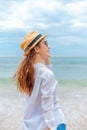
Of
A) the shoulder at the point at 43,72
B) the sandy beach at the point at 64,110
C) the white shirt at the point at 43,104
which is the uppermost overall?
the shoulder at the point at 43,72

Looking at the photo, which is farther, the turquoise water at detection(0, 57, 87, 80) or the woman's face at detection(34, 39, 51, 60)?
the turquoise water at detection(0, 57, 87, 80)

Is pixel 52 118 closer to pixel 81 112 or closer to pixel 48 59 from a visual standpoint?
pixel 48 59

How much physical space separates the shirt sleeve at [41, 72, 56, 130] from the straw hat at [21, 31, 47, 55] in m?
0.25

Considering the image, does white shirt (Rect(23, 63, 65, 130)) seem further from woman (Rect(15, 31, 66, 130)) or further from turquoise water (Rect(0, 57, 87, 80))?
turquoise water (Rect(0, 57, 87, 80))

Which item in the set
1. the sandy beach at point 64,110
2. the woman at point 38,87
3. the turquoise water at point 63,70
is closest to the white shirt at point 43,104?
the woman at point 38,87

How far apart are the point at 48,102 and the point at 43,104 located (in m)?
0.04

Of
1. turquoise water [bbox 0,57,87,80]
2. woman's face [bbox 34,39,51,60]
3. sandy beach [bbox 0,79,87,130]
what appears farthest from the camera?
turquoise water [bbox 0,57,87,80]

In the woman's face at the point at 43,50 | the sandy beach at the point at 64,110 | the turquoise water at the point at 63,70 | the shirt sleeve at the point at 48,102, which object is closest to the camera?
the shirt sleeve at the point at 48,102

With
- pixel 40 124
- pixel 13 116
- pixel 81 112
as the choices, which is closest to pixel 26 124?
pixel 40 124

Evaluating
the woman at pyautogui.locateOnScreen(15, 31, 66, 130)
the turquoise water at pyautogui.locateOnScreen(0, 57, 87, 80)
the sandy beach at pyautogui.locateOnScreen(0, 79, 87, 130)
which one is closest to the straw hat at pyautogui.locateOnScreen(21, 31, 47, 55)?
the woman at pyautogui.locateOnScreen(15, 31, 66, 130)

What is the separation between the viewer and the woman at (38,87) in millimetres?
2404

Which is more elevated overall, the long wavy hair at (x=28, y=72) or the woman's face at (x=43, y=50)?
the woman's face at (x=43, y=50)

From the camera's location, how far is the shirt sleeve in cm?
239

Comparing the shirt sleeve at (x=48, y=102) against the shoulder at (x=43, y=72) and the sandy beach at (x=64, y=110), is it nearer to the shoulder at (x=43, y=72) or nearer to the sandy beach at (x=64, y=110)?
the shoulder at (x=43, y=72)
